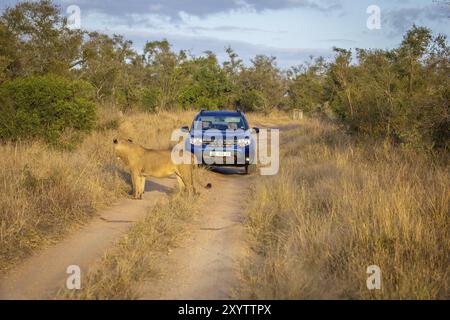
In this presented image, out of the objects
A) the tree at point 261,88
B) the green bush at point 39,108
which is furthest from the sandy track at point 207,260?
the tree at point 261,88

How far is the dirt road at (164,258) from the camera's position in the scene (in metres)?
4.63

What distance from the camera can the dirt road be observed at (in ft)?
15.2

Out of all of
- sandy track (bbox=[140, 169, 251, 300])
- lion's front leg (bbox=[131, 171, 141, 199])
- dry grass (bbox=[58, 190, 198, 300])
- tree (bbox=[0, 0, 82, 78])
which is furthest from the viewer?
tree (bbox=[0, 0, 82, 78])

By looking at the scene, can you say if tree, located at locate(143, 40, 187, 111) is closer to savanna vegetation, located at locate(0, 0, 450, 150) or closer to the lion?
savanna vegetation, located at locate(0, 0, 450, 150)

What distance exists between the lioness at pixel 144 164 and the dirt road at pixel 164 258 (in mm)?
644

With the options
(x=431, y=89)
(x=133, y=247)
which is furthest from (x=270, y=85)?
(x=133, y=247)

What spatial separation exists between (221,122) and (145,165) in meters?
4.74

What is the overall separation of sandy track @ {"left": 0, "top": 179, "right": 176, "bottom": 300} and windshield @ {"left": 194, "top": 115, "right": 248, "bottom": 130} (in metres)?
5.06

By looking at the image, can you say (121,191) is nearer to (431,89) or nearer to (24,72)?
(431,89)

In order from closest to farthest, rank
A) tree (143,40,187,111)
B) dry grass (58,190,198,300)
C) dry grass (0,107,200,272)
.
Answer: dry grass (58,190,198,300), dry grass (0,107,200,272), tree (143,40,187,111)

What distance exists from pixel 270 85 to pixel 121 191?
36527 mm

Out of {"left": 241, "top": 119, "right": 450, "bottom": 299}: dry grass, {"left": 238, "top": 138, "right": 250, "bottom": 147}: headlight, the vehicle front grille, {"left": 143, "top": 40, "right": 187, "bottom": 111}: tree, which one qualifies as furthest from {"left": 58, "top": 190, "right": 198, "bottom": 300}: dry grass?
{"left": 143, "top": 40, "right": 187, "bottom": 111}: tree

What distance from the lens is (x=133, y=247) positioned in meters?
5.66

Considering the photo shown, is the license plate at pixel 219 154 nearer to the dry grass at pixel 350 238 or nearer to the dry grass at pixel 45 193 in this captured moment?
the dry grass at pixel 45 193
